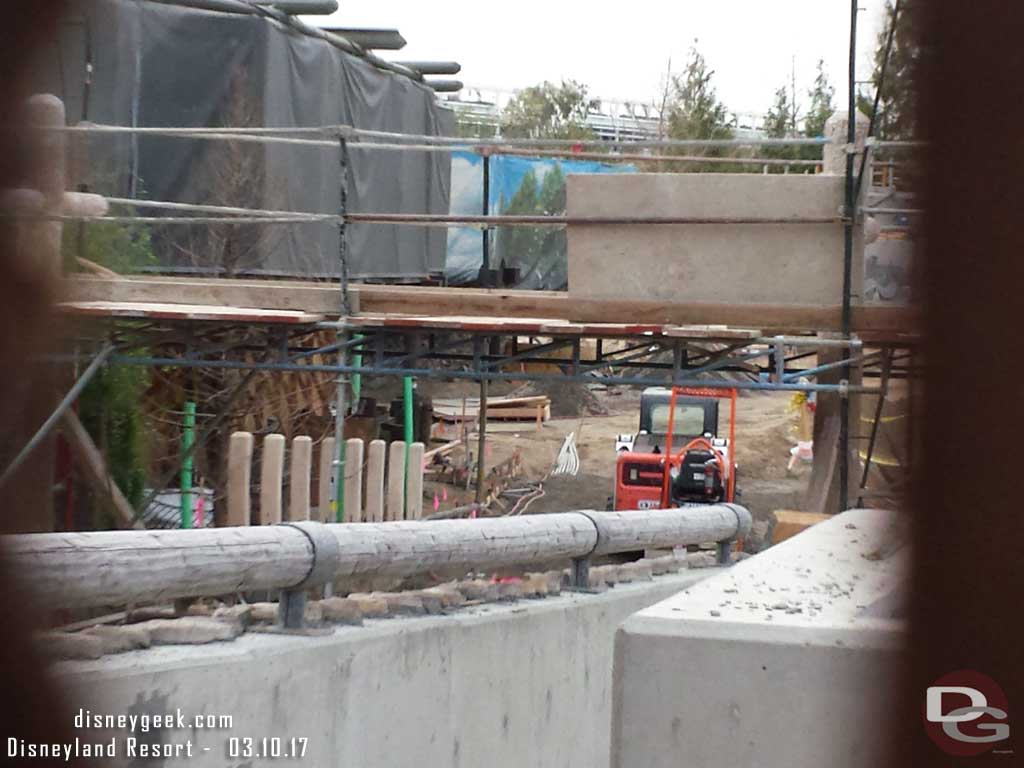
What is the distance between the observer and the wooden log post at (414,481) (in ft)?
33.2

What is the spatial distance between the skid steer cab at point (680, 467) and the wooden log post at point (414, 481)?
7.11ft

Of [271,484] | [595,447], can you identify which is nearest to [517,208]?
[595,447]

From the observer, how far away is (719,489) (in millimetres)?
11172

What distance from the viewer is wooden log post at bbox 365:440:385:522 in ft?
30.5

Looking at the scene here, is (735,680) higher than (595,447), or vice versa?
(735,680)

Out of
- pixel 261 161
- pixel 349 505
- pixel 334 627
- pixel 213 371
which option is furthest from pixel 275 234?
pixel 334 627

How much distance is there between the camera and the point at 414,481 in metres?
10.3

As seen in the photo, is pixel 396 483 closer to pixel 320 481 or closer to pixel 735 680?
pixel 320 481

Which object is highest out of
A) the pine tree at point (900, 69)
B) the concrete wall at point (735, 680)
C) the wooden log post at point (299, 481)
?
the pine tree at point (900, 69)

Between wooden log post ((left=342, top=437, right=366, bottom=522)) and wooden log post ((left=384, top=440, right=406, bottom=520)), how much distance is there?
722 millimetres

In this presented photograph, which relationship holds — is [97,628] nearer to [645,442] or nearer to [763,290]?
[763,290]

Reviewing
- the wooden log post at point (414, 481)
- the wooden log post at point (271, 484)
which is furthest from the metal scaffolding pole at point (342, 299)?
the wooden log post at point (414, 481)

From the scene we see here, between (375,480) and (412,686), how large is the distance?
245 inches

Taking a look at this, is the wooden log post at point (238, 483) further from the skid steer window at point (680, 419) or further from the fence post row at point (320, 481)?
the skid steer window at point (680, 419)
